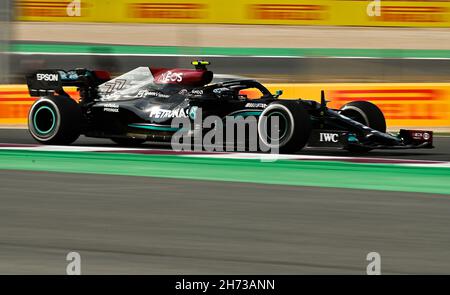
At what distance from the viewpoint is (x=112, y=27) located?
67.8 feet

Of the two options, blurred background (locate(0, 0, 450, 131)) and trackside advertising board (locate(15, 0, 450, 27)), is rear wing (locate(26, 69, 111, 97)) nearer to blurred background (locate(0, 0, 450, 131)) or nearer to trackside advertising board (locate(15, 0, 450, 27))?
A: blurred background (locate(0, 0, 450, 131))

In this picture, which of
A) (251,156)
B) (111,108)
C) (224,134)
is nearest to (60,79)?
(111,108)

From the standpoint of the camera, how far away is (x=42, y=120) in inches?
479

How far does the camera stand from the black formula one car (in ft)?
36.0

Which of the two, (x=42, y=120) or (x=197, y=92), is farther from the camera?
(x=42, y=120)

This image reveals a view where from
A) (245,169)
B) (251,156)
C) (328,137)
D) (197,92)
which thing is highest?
(197,92)

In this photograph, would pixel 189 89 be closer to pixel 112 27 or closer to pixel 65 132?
pixel 65 132

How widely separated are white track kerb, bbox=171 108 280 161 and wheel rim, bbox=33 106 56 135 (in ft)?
4.93

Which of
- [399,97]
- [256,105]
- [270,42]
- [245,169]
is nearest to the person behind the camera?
[245,169]

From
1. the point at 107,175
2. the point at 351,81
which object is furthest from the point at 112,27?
the point at 107,175

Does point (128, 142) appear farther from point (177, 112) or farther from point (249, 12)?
point (249, 12)

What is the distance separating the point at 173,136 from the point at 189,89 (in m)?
0.54

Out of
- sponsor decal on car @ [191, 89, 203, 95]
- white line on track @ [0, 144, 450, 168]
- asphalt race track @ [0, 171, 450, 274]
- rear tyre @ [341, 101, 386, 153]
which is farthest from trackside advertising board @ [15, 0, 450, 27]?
asphalt race track @ [0, 171, 450, 274]

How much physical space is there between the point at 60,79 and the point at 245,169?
335 centimetres
